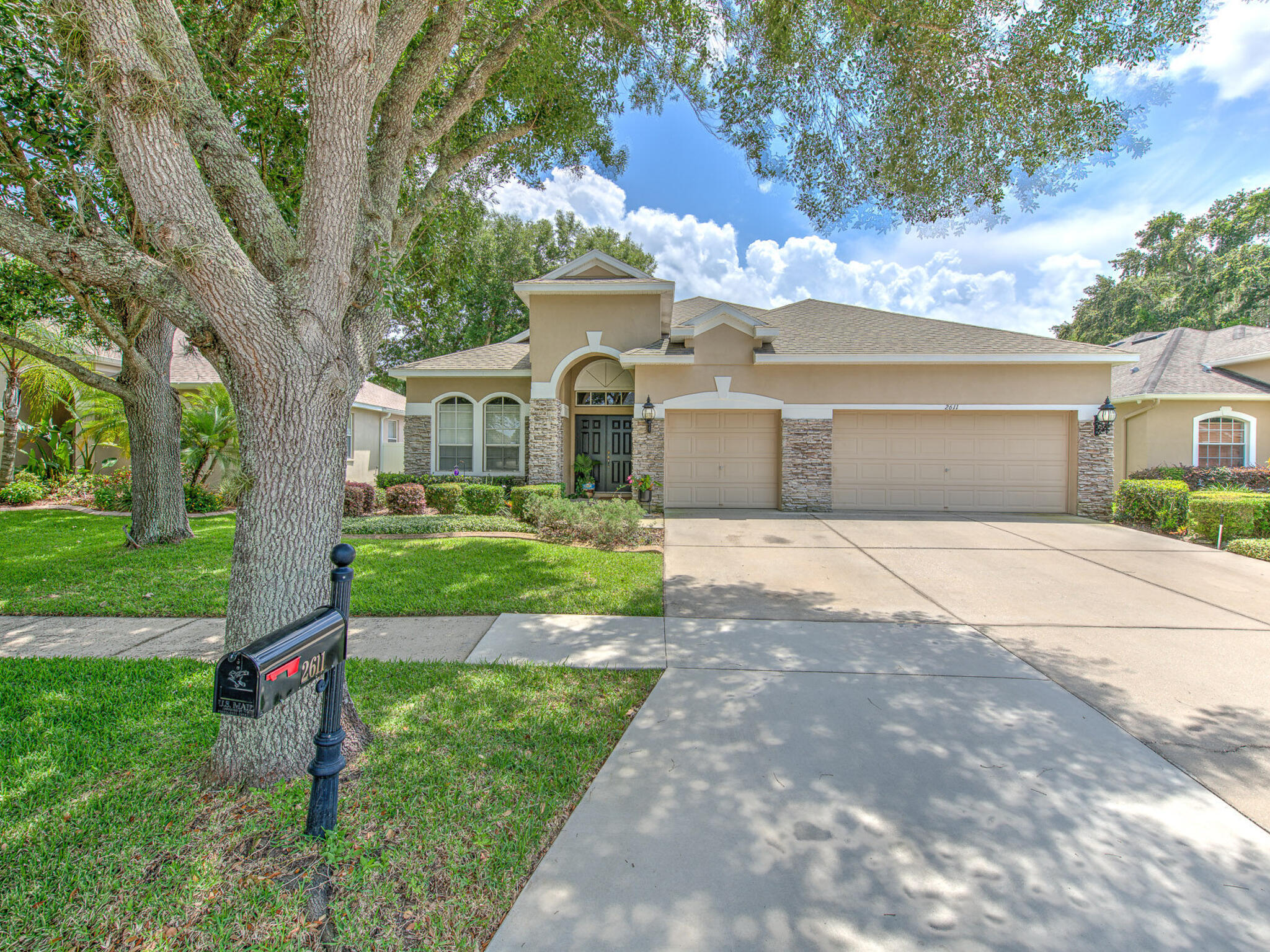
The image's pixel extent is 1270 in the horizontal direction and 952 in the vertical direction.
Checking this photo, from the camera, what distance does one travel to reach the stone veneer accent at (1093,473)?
40.5 ft

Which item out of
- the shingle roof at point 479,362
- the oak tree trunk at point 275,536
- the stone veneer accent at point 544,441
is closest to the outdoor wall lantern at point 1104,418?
the stone veneer accent at point 544,441

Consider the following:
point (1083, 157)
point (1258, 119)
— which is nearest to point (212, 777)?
point (1083, 157)

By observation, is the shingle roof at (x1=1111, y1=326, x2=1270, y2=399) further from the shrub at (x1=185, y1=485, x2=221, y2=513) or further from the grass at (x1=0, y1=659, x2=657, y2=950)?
the shrub at (x1=185, y1=485, x2=221, y2=513)

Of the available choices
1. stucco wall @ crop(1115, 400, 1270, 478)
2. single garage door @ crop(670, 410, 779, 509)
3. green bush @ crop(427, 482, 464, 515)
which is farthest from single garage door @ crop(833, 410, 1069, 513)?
green bush @ crop(427, 482, 464, 515)

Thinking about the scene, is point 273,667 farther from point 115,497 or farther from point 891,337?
point 115,497

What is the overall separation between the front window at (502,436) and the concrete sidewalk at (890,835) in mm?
11807

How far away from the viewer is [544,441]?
43.4 feet

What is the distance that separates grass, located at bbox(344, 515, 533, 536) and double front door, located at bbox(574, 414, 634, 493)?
4.27 metres

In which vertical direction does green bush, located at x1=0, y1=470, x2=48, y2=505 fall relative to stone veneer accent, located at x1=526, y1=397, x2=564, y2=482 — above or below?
below

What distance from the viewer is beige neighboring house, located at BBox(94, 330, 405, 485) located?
15492mm

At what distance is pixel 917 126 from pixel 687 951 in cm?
755

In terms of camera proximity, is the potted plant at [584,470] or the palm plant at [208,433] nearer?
the palm plant at [208,433]

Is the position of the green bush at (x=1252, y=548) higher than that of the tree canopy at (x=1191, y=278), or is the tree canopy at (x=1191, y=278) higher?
the tree canopy at (x=1191, y=278)

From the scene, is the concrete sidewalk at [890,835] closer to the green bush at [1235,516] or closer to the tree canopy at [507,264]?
the green bush at [1235,516]
